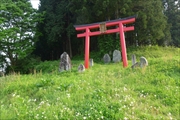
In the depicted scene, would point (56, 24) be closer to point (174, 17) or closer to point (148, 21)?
point (148, 21)

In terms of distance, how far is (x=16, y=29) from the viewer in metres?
16.1

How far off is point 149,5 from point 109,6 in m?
3.87

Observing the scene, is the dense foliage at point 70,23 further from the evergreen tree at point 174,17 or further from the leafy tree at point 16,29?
the evergreen tree at point 174,17

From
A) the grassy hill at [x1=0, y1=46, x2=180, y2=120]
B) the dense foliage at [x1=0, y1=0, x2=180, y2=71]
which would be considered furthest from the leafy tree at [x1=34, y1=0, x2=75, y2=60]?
the grassy hill at [x1=0, y1=46, x2=180, y2=120]

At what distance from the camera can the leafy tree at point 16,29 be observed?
52.9 feet

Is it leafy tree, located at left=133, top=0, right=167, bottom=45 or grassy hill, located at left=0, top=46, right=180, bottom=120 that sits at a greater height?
leafy tree, located at left=133, top=0, right=167, bottom=45

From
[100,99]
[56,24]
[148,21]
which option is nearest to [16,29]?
[56,24]

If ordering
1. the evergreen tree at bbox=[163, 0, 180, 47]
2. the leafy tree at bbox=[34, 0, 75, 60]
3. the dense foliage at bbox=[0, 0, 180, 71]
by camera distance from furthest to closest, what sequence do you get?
the evergreen tree at bbox=[163, 0, 180, 47] < the leafy tree at bbox=[34, 0, 75, 60] < the dense foliage at bbox=[0, 0, 180, 71]

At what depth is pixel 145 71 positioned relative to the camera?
6.79 m

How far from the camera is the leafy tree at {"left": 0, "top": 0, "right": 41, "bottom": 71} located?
16.1 metres

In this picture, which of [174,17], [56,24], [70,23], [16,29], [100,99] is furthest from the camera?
[174,17]

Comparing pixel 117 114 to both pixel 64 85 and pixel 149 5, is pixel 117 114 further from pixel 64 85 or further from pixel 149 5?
pixel 149 5

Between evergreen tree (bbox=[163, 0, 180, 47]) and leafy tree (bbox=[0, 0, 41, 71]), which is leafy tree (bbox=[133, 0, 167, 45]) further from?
leafy tree (bbox=[0, 0, 41, 71])

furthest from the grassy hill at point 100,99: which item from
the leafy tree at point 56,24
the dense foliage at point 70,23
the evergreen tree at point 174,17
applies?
the evergreen tree at point 174,17
